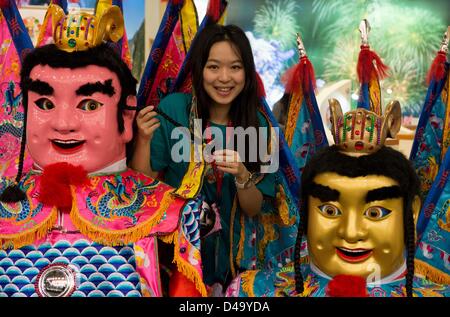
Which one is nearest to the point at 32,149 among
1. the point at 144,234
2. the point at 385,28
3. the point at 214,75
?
the point at 144,234

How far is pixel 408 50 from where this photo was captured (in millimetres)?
4441

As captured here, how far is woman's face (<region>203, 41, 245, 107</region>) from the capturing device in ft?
6.52

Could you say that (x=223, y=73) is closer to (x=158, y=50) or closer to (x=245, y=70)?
(x=245, y=70)

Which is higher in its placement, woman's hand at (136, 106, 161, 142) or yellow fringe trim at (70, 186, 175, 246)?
woman's hand at (136, 106, 161, 142)

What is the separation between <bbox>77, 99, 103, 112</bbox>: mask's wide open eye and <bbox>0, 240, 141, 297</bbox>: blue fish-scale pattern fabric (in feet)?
1.10

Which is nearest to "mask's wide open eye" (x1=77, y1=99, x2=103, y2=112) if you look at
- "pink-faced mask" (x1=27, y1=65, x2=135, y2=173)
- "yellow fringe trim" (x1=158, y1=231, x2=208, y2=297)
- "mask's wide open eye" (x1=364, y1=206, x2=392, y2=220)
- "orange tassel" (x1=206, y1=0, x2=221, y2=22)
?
"pink-faced mask" (x1=27, y1=65, x2=135, y2=173)

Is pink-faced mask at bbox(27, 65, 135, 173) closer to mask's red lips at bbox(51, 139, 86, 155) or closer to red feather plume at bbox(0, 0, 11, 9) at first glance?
mask's red lips at bbox(51, 139, 86, 155)

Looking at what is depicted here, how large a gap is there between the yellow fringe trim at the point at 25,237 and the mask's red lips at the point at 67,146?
181 mm

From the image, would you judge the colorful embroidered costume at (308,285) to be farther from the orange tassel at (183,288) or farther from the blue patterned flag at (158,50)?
the blue patterned flag at (158,50)

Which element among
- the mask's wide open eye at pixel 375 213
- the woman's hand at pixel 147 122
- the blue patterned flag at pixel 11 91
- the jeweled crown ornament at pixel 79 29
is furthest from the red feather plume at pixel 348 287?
the blue patterned flag at pixel 11 91

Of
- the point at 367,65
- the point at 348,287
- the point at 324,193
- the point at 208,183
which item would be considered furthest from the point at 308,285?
the point at 367,65

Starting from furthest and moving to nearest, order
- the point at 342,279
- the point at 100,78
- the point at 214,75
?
the point at 214,75
the point at 100,78
the point at 342,279
